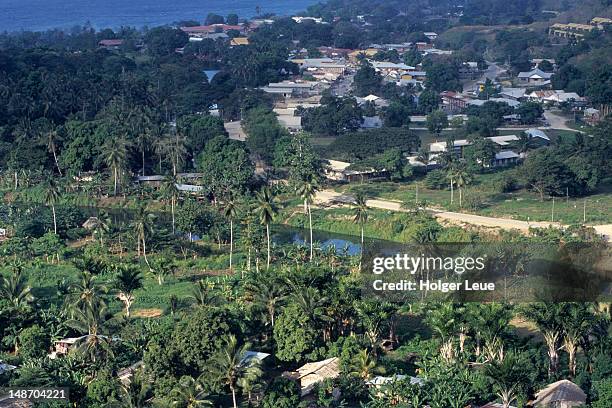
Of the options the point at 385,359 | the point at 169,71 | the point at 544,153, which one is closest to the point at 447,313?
the point at 385,359

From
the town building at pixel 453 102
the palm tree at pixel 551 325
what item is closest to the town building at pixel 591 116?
the town building at pixel 453 102

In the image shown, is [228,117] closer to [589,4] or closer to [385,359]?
[385,359]

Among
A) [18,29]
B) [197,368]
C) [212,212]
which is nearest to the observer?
[197,368]

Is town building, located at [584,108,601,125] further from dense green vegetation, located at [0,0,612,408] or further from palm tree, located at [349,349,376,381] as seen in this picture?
palm tree, located at [349,349,376,381]

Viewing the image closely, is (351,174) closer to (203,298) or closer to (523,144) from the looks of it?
(523,144)

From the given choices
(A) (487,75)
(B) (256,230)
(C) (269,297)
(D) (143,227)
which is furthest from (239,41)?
(C) (269,297)

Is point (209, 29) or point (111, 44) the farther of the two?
point (209, 29)

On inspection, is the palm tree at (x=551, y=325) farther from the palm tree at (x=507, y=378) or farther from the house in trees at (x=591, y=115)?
the house in trees at (x=591, y=115)
